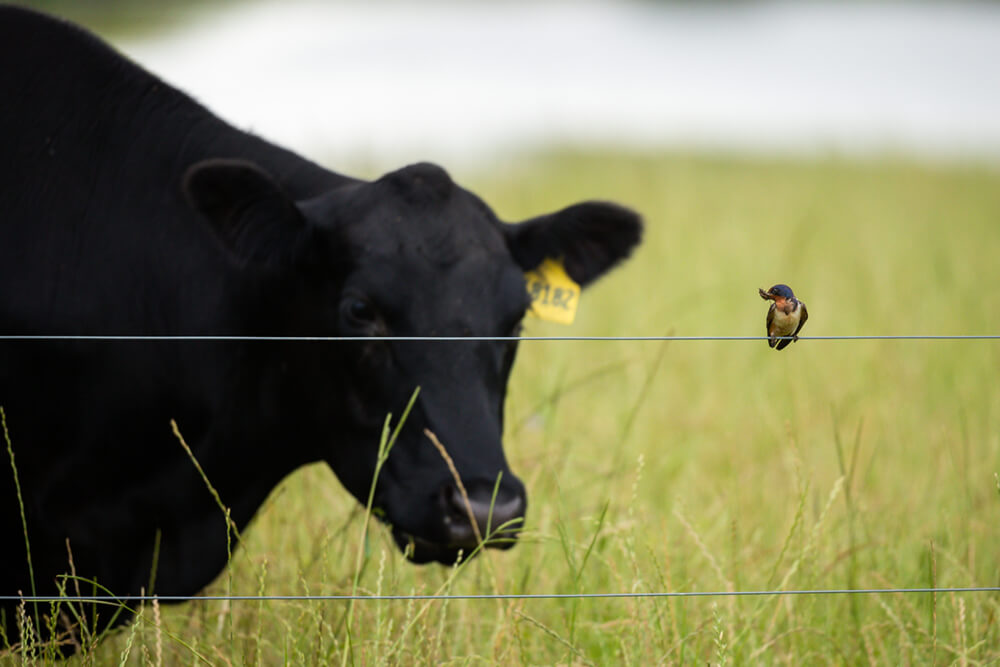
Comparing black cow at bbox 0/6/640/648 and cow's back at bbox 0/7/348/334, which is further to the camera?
cow's back at bbox 0/7/348/334

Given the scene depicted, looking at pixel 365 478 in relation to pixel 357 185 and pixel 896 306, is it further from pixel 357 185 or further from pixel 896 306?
pixel 896 306

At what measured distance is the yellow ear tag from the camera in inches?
134

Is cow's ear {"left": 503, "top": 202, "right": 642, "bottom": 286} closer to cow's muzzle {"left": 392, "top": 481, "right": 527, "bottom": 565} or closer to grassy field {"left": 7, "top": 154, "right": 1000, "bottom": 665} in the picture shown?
grassy field {"left": 7, "top": 154, "right": 1000, "bottom": 665}

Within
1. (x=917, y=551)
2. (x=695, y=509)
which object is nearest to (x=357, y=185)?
(x=695, y=509)

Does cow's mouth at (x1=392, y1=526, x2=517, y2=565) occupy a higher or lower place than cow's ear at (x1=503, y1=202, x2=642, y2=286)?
lower

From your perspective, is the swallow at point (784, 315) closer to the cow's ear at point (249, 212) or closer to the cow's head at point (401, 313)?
the cow's head at point (401, 313)

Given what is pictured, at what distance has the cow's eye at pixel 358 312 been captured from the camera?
2914mm

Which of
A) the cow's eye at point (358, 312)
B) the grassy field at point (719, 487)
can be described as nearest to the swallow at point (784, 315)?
the grassy field at point (719, 487)

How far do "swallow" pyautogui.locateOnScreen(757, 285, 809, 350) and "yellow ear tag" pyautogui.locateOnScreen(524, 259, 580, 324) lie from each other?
135cm

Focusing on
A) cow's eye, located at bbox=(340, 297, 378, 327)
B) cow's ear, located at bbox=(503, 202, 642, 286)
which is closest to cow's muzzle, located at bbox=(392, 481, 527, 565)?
cow's eye, located at bbox=(340, 297, 378, 327)

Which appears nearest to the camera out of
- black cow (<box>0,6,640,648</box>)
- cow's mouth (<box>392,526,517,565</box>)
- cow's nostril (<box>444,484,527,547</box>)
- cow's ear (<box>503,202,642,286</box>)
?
cow's nostril (<box>444,484,527,547</box>)

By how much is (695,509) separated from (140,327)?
2602 millimetres

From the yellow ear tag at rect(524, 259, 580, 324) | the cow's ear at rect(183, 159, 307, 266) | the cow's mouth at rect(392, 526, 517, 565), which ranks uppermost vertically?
the cow's ear at rect(183, 159, 307, 266)

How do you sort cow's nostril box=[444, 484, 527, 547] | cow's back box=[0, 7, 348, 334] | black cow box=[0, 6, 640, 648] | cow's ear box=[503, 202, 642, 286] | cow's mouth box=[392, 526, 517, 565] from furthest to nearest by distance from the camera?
1. cow's ear box=[503, 202, 642, 286]
2. cow's back box=[0, 7, 348, 334]
3. black cow box=[0, 6, 640, 648]
4. cow's mouth box=[392, 526, 517, 565]
5. cow's nostril box=[444, 484, 527, 547]
